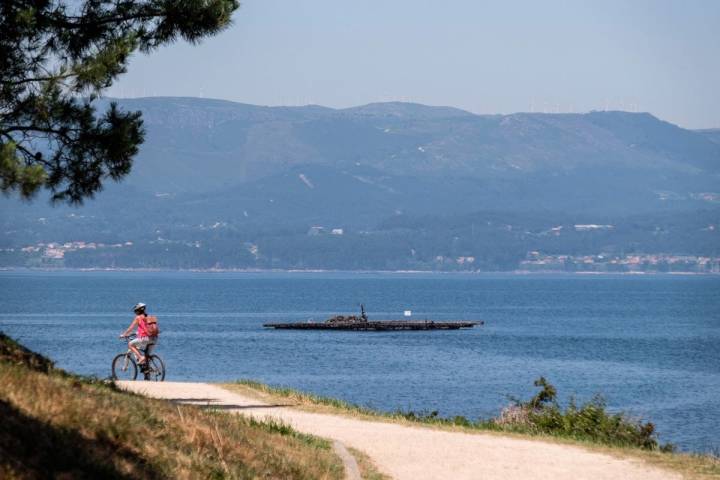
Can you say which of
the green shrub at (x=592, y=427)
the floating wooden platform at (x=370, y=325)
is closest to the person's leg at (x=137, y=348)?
the green shrub at (x=592, y=427)

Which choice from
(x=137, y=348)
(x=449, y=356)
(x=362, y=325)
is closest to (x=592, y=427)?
(x=137, y=348)

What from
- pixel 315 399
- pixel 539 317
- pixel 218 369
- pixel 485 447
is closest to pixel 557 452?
pixel 485 447

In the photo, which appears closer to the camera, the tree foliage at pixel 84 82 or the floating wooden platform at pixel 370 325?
the tree foliage at pixel 84 82

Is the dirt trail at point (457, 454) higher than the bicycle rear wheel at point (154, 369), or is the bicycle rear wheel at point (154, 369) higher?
the bicycle rear wheel at point (154, 369)

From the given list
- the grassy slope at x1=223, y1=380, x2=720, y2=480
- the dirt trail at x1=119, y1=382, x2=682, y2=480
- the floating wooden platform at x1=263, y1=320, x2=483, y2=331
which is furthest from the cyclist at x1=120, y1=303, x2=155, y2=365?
the floating wooden platform at x1=263, y1=320, x2=483, y2=331

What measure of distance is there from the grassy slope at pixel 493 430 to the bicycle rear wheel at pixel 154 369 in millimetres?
2856

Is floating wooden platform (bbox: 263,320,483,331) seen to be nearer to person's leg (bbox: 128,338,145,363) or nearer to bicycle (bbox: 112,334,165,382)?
bicycle (bbox: 112,334,165,382)

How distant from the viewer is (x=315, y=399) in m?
25.0

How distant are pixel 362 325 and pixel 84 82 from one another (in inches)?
4106

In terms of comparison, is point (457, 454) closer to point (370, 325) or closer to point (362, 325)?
point (362, 325)

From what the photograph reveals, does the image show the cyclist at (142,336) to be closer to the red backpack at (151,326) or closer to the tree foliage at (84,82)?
the red backpack at (151,326)

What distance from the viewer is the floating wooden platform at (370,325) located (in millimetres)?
125500

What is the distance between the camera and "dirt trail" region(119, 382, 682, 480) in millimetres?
17125

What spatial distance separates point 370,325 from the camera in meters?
128
